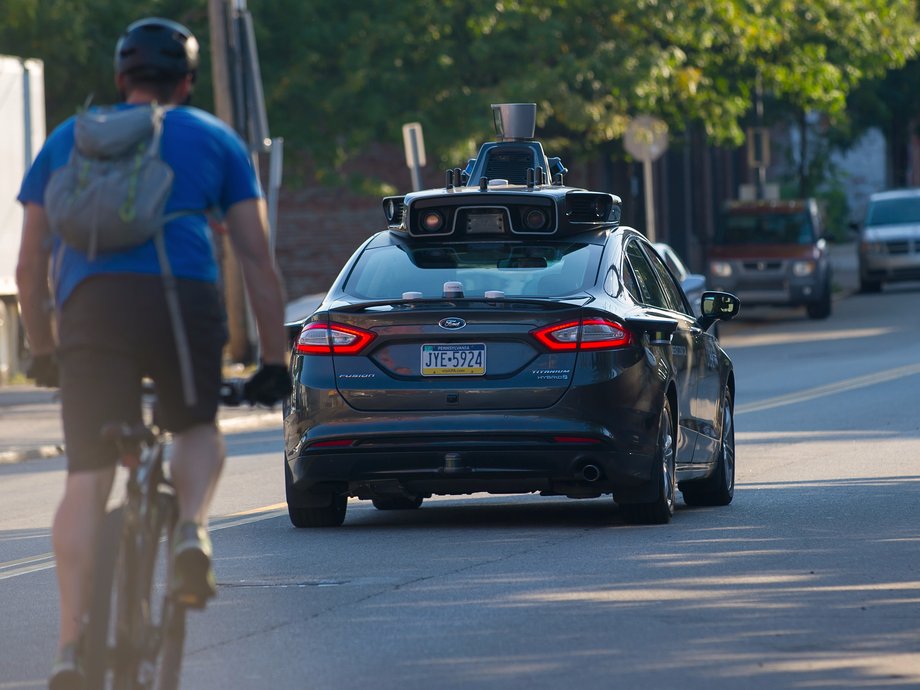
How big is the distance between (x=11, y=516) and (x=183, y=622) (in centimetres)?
702

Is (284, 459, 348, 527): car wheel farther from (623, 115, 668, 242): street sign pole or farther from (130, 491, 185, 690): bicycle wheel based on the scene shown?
(623, 115, 668, 242): street sign pole

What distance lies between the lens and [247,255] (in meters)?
5.56

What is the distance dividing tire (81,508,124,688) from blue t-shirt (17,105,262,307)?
645mm

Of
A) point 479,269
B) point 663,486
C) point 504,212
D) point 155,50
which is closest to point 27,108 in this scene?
point 504,212

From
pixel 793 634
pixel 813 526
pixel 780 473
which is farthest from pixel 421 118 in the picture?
pixel 793 634

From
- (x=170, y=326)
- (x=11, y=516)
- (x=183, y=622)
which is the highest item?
(x=170, y=326)

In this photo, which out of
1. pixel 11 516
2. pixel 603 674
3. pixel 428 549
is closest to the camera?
pixel 603 674

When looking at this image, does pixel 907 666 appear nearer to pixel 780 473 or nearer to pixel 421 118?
pixel 780 473

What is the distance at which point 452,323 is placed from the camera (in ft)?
32.1

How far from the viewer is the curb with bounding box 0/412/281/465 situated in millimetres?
17031

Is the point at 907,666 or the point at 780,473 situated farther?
the point at 780,473

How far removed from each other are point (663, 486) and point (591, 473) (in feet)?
1.64

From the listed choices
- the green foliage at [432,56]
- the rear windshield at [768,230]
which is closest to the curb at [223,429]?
the green foliage at [432,56]

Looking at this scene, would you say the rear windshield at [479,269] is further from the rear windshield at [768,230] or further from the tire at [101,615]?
the rear windshield at [768,230]
